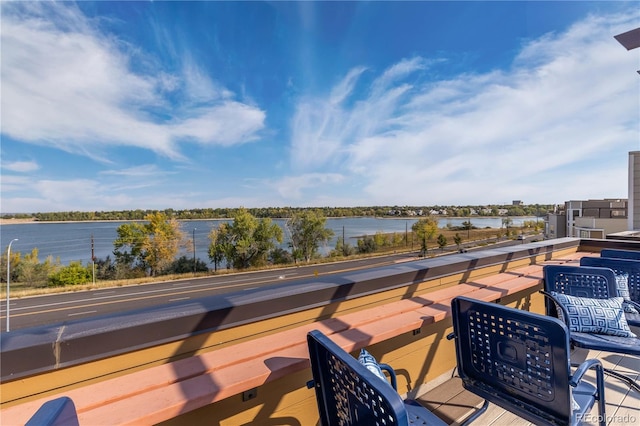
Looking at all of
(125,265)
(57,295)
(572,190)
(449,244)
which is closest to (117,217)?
(125,265)

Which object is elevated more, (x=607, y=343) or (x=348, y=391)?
(x=348, y=391)

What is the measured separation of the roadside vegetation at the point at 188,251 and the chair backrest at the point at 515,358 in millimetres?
22675

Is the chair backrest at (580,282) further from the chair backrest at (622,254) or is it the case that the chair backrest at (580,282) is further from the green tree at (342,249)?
the green tree at (342,249)

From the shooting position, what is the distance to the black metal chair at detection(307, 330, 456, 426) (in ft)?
1.86

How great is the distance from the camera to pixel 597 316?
1.91 meters

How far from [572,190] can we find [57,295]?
2718 centimetres

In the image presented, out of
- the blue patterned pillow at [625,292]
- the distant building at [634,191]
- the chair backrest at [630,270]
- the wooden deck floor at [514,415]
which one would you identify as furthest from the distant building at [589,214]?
the wooden deck floor at [514,415]

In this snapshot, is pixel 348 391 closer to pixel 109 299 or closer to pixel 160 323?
pixel 160 323

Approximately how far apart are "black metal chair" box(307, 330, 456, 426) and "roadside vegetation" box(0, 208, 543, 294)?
2268 centimetres

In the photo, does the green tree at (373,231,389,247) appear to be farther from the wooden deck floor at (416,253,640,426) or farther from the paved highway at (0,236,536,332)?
the wooden deck floor at (416,253,640,426)

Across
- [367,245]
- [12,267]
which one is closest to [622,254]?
[367,245]

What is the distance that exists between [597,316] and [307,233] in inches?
1046

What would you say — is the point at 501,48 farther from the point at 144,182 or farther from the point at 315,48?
the point at 144,182

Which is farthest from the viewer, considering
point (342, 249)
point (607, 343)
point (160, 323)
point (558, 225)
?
point (342, 249)
